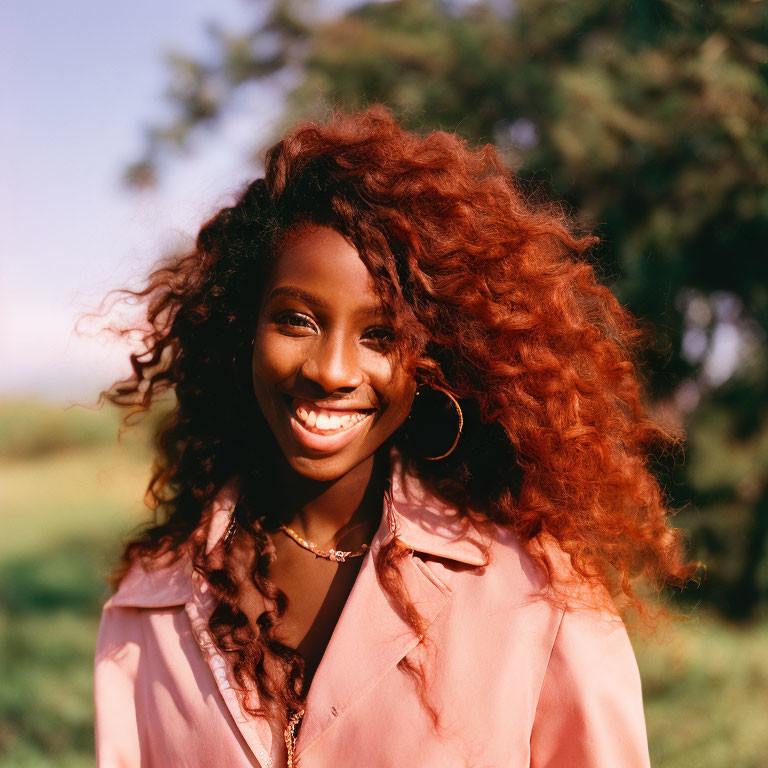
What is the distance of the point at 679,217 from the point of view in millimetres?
4051

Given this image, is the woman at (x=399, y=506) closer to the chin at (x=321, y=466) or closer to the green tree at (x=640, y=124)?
the chin at (x=321, y=466)

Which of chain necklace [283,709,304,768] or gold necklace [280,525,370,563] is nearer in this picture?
chain necklace [283,709,304,768]

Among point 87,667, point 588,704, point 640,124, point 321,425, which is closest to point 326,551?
point 321,425

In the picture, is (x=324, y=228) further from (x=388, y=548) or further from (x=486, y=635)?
(x=486, y=635)

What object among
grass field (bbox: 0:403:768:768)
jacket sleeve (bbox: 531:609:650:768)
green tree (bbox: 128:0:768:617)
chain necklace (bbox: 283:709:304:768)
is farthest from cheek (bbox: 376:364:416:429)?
green tree (bbox: 128:0:768:617)

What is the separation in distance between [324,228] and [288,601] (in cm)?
80

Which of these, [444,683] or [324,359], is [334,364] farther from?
[444,683]

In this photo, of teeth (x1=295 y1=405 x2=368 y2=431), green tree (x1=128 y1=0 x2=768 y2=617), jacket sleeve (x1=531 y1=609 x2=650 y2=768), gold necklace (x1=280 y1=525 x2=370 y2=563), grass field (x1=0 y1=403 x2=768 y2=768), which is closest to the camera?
jacket sleeve (x1=531 y1=609 x2=650 y2=768)

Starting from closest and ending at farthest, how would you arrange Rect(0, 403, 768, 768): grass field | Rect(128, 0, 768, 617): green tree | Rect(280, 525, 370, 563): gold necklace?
Rect(280, 525, 370, 563): gold necklace → Rect(128, 0, 768, 617): green tree → Rect(0, 403, 768, 768): grass field

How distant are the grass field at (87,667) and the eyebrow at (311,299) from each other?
1.08m

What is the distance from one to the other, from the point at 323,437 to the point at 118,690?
78 centimetres

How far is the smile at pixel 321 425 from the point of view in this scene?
66.3 inches

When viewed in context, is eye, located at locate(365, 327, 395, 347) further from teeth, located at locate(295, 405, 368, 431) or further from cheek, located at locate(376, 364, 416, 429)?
teeth, located at locate(295, 405, 368, 431)

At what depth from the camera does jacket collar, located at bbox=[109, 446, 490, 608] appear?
1.75 m
